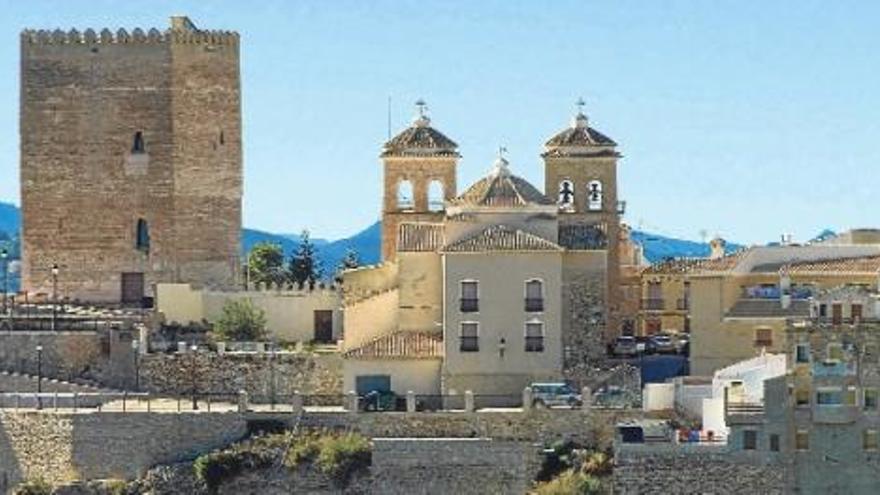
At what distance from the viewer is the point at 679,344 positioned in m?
61.0

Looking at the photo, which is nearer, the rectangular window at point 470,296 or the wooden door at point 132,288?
the rectangular window at point 470,296

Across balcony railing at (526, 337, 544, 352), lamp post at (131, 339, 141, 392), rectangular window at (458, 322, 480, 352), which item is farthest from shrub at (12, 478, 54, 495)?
balcony railing at (526, 337, 544, 352)

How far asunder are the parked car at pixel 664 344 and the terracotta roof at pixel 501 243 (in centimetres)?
359

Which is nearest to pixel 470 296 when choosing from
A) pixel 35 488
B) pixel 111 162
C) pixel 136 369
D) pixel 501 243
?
pixel 501 243

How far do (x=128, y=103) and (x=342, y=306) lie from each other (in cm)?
740

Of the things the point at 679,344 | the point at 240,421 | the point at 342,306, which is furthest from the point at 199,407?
the point at 679,344

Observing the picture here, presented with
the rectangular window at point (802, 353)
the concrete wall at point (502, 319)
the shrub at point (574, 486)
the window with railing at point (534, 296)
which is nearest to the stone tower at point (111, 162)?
the concrete wall at point (502, 319)

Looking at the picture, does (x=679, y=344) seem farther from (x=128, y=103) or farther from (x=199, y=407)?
(x=128, y=103)

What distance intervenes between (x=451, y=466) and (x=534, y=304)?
494 centimetres

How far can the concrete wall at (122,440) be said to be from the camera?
186 ft

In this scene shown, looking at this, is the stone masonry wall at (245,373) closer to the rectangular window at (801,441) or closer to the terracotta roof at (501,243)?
the terracotta roof at (501,243)

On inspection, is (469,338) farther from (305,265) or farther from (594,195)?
(305,265)

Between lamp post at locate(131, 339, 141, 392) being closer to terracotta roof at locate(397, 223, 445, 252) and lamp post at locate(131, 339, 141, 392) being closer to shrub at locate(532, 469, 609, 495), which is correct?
terracotta roof at locate(397, 223, 445, 252)

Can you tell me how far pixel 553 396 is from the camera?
Answer: 56.4 m
